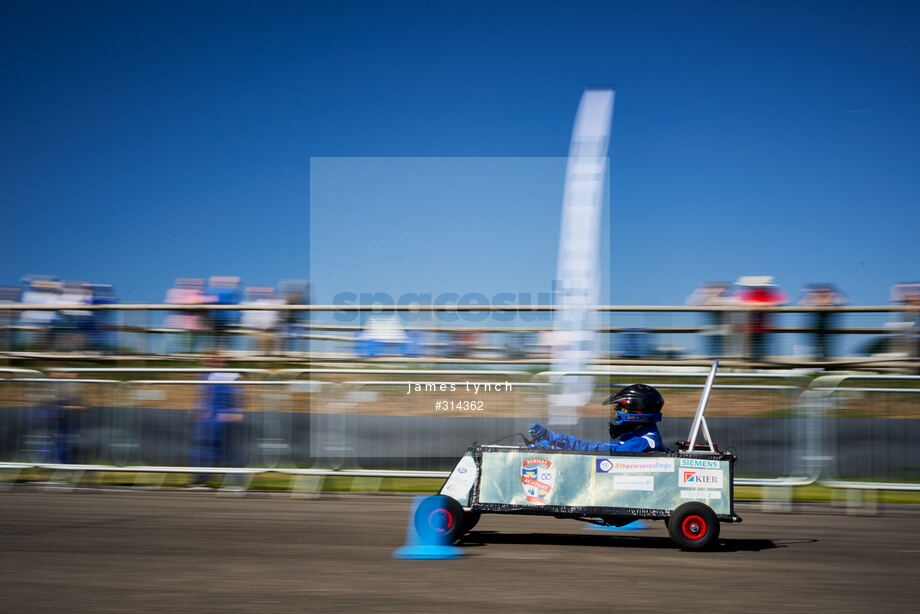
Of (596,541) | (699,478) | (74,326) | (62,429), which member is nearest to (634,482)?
(699,478)

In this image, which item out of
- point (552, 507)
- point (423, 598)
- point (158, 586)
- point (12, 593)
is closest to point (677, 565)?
point (552, 507)

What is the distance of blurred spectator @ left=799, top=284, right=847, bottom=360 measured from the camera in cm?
1207

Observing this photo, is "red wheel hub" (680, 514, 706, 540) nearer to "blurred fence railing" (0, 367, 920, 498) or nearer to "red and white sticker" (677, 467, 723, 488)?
"red and white sticker" (677, 467, 723, 488)

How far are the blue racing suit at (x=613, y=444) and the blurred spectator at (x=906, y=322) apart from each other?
23.3 feet

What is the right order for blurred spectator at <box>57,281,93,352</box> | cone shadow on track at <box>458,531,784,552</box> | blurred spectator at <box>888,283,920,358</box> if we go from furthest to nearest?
blurred spectator at <box>57,281,93,352</box> < blurred spectator at <box>888,283,920,358</box> < cone shadow on track at <box>458,531,784,552</box>

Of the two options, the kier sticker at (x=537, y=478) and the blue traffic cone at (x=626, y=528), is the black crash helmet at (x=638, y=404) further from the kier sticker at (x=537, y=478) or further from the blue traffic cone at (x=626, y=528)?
the blue traffic cone at (x=626, y=528)

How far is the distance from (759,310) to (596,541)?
6.48 m

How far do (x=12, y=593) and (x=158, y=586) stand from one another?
729mm

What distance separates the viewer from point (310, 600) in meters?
4.40

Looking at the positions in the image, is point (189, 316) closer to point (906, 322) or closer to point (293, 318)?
point (293, 318)

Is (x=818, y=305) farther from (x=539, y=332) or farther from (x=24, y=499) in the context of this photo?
(x=24, y=499)

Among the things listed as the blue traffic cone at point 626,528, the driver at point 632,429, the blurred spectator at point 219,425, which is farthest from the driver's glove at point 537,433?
the blurred spectator at point 219,425

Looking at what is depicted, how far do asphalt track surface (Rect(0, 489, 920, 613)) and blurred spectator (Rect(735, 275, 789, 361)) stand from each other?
13.1 ft

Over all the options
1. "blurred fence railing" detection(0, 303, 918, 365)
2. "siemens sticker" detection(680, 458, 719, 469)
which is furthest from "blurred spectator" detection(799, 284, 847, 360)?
"siemens sticker" detection(680, 458, 719, 469)
